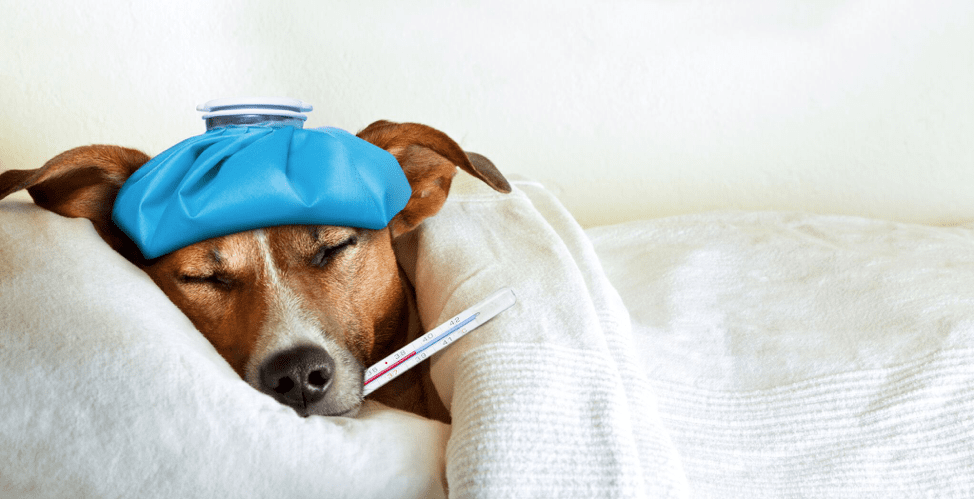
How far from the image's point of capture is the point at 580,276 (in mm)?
1204

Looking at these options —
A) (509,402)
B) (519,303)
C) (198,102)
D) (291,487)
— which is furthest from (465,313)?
(198,102)

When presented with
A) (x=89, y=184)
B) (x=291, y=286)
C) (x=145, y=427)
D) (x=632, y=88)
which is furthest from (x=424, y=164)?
(x=632, y=88)

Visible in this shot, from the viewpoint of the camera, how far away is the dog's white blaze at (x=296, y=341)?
1.11 meters

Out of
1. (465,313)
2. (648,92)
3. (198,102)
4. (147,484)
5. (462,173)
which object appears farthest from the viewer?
(648,92)

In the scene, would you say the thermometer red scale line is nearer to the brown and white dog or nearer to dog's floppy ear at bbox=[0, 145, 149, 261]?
the brown and white dog

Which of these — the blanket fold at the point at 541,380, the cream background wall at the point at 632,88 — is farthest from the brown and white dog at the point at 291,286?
the cream background wall at the point at 632,88

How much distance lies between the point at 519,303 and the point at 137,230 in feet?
2.23

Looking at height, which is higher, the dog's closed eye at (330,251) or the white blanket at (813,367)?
the dog's closed eye at (330,251)

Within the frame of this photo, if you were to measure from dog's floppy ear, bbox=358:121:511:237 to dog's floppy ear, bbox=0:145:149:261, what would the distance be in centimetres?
48

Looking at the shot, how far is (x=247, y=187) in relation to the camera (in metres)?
1.11

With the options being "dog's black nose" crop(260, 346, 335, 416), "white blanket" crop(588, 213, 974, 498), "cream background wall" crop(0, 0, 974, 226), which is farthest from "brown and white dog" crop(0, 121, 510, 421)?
"cream background wall" crop(0, 0, 974, 226)

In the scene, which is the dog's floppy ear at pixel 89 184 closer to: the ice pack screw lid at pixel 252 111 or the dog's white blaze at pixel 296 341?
→ the ice pack screw lid at pixel 252 111

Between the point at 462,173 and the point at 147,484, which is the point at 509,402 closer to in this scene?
the point at 147,484

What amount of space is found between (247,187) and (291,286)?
0.72 ft
